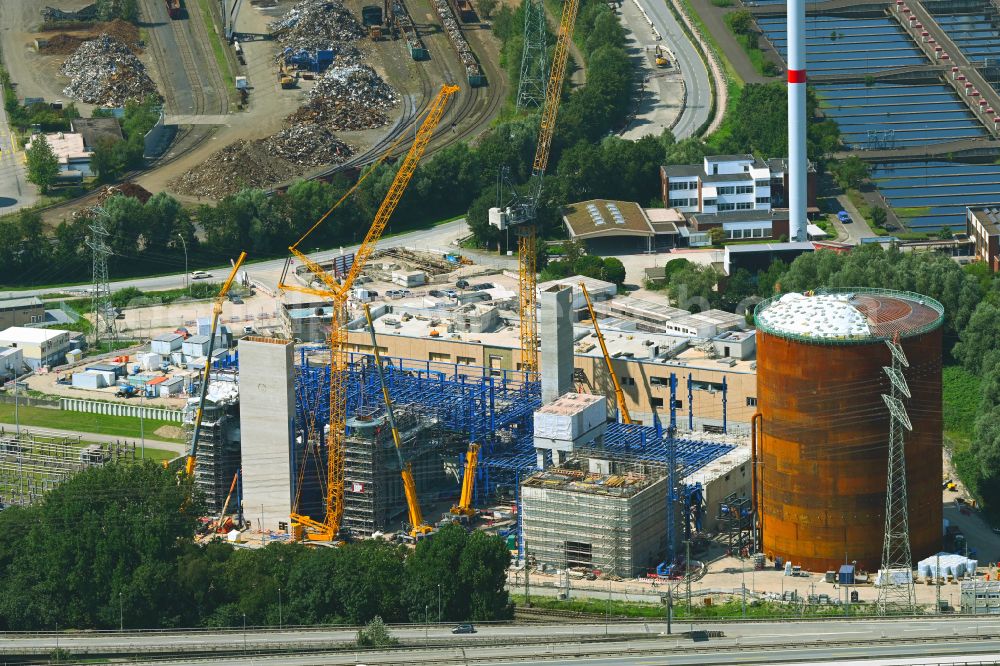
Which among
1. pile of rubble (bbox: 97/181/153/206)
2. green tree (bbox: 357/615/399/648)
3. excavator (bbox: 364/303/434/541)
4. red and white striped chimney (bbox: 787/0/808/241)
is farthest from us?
pile of rubble (bbox: 97/181/153/206)

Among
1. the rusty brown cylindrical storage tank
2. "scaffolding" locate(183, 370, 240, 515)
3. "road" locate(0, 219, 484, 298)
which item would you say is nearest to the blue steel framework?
"scaffolding" locate(183, 370, 240, 515)

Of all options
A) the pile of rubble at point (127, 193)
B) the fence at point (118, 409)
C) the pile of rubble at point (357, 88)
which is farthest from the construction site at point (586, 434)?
the pile of rubble at point (357, 88)

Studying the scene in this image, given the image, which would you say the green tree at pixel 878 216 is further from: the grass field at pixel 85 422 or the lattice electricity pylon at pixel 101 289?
the grass field at pixel 85 422

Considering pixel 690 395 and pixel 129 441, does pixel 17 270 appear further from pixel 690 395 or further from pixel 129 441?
pixel 690 395

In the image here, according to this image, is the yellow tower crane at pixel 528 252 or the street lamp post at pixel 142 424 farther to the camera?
the yellow tower crane at pixel 528 252

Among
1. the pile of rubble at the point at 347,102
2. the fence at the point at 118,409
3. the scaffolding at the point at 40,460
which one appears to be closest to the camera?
the scaffolding at the point at 40,460

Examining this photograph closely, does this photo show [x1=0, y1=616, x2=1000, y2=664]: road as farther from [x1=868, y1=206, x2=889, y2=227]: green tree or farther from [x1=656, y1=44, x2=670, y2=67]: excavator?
[x1=656, y1=44, x2=670, y2=67]: excavator
